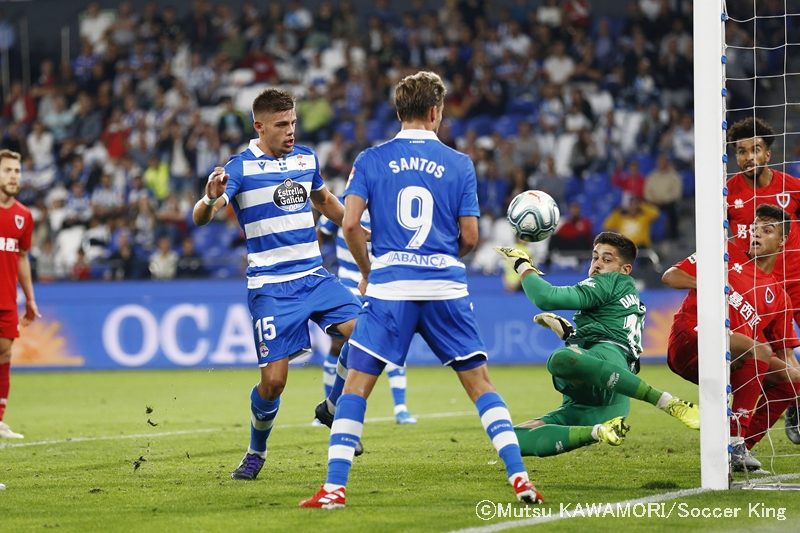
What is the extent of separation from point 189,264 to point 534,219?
13827 mm

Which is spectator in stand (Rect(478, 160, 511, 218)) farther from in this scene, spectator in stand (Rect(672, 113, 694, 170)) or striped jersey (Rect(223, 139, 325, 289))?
striped jersey (Rect(223, 139, 325, 289))

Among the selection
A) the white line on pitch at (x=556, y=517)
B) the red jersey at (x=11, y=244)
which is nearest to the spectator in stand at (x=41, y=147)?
the red jersey at (x=11, y=244)

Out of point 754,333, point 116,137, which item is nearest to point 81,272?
point 116,137

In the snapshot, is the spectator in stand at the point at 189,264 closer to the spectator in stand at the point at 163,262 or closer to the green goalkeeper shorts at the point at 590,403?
the spectator in stand at the point at 163,262

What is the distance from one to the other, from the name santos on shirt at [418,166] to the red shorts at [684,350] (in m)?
2.55

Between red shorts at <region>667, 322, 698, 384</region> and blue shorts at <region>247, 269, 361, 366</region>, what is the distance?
2.13 m

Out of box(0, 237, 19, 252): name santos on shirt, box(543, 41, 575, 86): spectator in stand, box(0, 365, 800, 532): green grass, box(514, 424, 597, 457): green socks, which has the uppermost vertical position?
box(543, 41, 575, 86): spectator in stand

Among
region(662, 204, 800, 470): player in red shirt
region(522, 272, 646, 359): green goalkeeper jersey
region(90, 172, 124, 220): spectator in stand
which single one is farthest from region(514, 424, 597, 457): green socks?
region(90, 172, 124, 220): spectator in stand

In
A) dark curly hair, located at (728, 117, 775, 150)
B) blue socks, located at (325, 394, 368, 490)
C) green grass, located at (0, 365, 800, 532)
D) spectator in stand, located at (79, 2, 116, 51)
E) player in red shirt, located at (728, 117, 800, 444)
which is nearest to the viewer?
green grass, located at (0, 365, 800, 532)

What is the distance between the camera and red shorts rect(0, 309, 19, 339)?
11125mm

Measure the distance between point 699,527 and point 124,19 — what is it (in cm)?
2355

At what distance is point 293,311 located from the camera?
7535 millimetres

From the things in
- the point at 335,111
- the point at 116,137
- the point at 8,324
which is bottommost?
the point at 8,324

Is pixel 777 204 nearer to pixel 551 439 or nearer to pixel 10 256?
pixel 551 439
